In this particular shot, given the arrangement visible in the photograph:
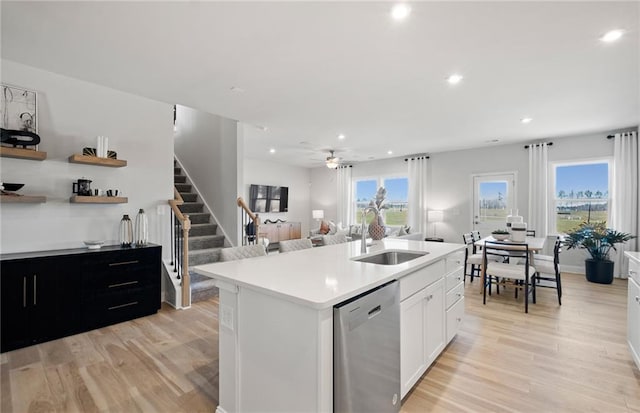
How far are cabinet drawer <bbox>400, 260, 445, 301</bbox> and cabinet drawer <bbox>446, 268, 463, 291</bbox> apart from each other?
189 millimetres

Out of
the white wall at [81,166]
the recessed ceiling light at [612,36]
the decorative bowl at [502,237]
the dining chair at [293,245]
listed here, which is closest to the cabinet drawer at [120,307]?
the white wall at [81,166]

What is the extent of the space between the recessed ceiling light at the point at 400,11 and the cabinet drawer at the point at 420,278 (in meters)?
1.81

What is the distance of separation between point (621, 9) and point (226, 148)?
4851mm

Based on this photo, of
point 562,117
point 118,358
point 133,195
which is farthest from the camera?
point 562,117

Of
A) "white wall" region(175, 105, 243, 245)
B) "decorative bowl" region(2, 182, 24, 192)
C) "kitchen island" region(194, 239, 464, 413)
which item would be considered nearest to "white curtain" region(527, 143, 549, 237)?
"kitchen island" region(194, 239, 464, 413)

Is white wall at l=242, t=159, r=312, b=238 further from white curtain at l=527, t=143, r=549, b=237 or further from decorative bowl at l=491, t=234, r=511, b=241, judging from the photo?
white curtain at l=527, t=143, r=549, b=237

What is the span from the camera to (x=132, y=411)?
70.5 inches

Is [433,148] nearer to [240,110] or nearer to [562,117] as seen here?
[562,117]

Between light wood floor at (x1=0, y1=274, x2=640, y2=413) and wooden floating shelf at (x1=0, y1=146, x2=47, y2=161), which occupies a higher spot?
wooden floating shelf at (x1=0, y1=146, x2=47, y2=161)

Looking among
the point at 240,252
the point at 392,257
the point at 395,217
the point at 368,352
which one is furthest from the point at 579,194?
the point at 240,252

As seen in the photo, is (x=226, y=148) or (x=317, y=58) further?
(x=226, y=148)

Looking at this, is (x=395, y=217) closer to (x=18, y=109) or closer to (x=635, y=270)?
(x=635, y=270)

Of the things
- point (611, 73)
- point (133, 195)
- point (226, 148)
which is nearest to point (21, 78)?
point (133, 195)

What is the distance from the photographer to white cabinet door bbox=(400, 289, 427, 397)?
1803 mm
